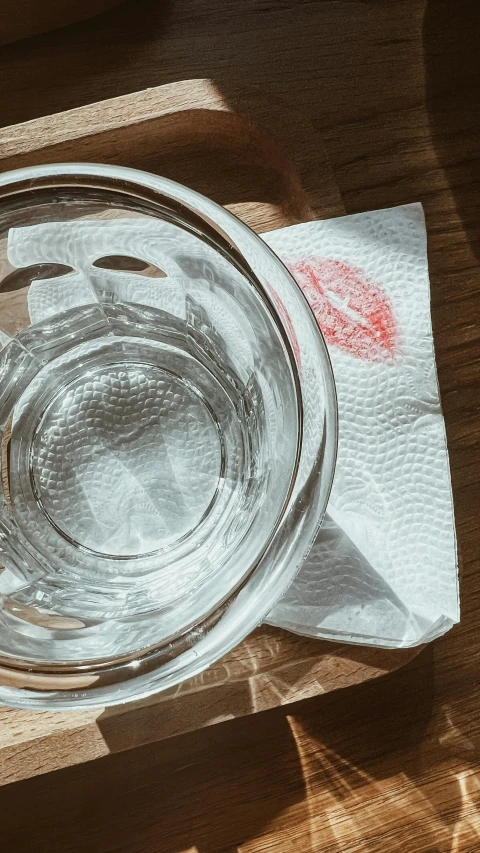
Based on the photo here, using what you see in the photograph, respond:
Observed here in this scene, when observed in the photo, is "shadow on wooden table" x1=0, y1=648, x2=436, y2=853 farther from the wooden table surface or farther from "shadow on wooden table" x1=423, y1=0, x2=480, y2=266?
"shadow on wooden table" x1=423, y1=0, x2=480, y2=266

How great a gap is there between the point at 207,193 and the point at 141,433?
165mm

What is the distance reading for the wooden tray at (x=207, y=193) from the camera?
45 centimetres

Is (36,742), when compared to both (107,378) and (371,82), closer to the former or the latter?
(107,378)

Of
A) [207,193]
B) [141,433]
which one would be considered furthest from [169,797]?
[207,193]

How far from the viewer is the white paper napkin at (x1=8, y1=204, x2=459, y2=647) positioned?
440mm

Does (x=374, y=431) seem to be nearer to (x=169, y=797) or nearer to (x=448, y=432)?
(x=448, y=432)

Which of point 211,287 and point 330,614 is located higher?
point 211,287

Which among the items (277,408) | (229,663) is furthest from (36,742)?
(277,408)

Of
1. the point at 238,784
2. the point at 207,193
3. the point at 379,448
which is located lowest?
the point at 238,784

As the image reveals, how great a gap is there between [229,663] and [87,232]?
0.82ft

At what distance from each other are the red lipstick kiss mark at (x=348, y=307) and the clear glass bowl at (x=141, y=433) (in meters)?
0.08

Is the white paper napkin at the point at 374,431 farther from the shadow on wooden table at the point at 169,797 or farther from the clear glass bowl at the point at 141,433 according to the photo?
the shadow on wooden table at the point at 169,797

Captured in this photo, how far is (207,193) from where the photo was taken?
497 millimetres

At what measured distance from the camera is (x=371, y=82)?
19.9 inches
